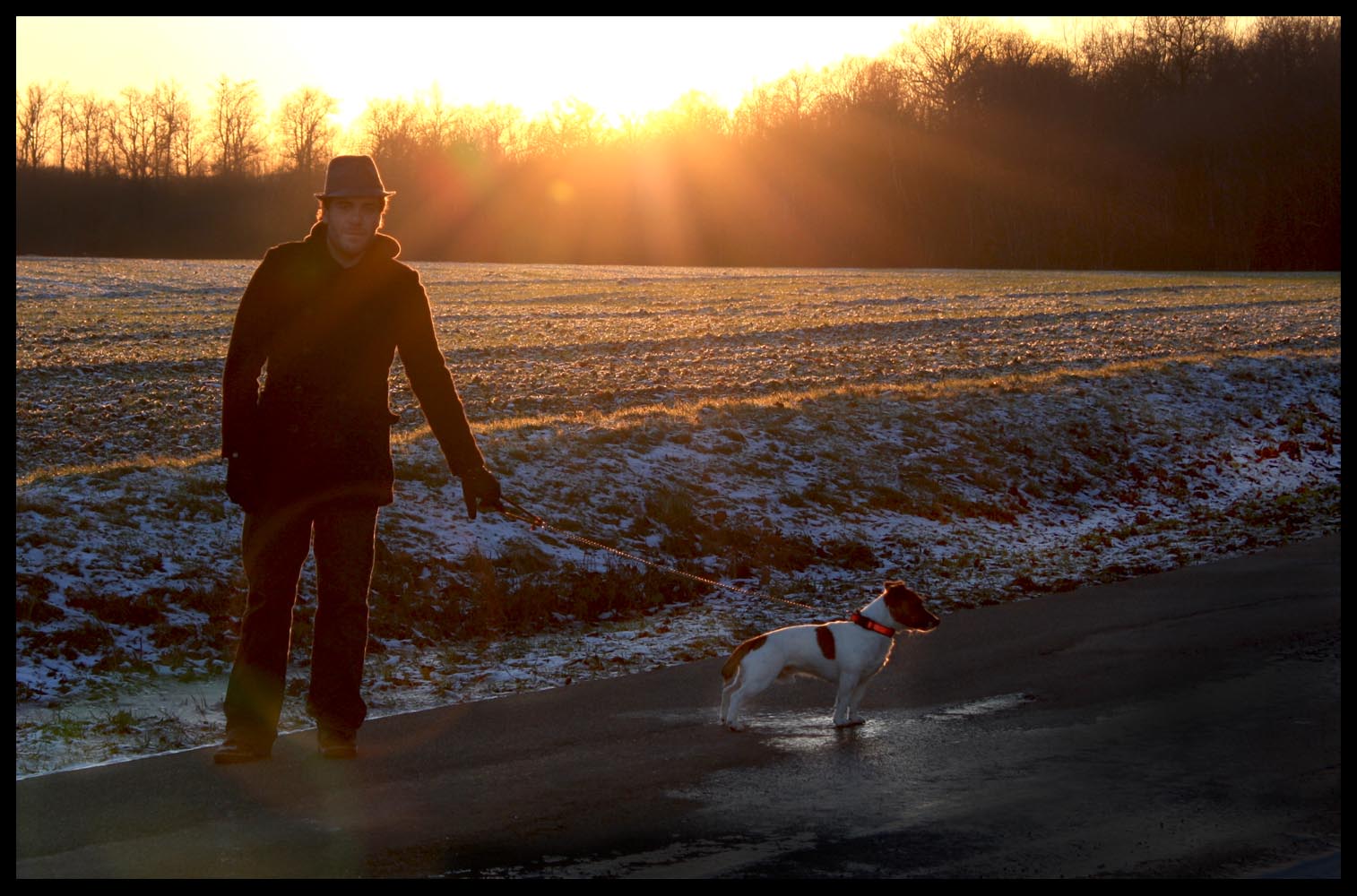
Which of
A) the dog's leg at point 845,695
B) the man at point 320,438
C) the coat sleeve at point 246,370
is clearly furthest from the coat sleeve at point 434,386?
the dog's leg at point 845,695

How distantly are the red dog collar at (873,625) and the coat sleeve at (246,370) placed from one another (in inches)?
117

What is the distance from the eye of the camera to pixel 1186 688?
24.1 feet

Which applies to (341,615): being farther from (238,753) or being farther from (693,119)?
(693,119)

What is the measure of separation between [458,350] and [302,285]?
22101mm

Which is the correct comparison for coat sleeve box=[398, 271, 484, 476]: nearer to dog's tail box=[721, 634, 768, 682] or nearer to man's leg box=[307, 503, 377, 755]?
man's leg box=[307, 503, 377, 755]

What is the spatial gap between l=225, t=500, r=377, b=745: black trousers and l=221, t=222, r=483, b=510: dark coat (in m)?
0.11

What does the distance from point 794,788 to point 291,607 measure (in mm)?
2191

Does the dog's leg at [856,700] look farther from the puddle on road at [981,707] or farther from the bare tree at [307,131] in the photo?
the bare tree at [307,131]

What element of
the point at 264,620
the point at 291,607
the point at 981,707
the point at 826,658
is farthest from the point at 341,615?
the point at 981,707

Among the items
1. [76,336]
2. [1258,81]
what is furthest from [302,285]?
[1258,81]

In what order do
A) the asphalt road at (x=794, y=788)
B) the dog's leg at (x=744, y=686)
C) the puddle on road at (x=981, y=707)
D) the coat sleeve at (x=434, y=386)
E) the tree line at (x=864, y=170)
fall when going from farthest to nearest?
the tree line at (x=864, y=170), the puddle on road at (x=981, y=707), the dog's leg at (x=744, y=686), the coat sleeve at (x=434, y=386), the asphalt road at (x=794, y=788)

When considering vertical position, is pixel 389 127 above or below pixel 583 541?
above

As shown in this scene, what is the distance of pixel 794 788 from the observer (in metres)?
5.62

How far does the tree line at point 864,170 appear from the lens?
7956 cm
